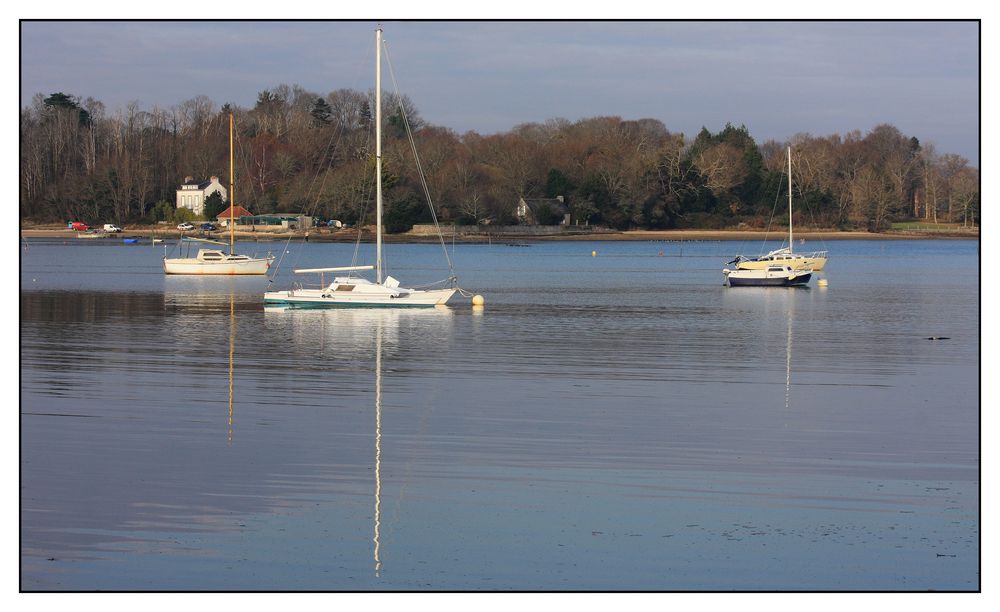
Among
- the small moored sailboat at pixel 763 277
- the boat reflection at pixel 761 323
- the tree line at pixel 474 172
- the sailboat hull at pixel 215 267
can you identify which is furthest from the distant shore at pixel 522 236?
the boat reflection at pixel 761 323

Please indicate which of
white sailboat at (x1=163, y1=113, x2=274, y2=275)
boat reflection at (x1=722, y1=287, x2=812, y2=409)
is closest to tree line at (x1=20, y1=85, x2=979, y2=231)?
white sailboat at (x1=163, y1=113, x2=274, y2=275)

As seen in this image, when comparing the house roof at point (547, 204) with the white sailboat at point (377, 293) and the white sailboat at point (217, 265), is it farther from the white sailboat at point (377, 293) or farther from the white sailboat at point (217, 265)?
the white sailboat at point (377, 293)

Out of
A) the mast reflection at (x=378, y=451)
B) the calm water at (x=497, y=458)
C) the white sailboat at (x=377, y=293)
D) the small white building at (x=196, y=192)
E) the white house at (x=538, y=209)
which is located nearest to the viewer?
the calm water at (x=497, y=458)

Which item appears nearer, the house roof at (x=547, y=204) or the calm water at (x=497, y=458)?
the calm water at (x=497, y=458)

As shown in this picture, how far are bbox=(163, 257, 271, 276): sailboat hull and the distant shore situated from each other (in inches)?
2255

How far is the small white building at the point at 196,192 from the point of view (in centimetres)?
14061

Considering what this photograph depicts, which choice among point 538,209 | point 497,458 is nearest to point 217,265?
point 497,458

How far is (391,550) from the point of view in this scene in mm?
10656

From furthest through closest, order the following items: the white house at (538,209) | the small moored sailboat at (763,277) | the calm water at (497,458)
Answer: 1. the white house at (538,209)
2. the small moored sailboat at (763,277)
3. the calm water at (497,458)

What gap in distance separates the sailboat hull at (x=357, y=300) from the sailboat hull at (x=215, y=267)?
24751mm

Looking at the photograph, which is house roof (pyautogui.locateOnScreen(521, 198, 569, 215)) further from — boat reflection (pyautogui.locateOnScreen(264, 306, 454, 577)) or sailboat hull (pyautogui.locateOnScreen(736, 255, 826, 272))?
boat reflection (pyautogui.locateOnScreen(264, 306, 454, 577))

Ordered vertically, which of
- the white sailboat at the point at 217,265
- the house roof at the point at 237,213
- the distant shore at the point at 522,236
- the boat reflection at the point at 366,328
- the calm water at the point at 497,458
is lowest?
the calm water at the point at 497,458

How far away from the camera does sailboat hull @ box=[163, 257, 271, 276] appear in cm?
6331

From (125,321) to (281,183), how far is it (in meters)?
101
